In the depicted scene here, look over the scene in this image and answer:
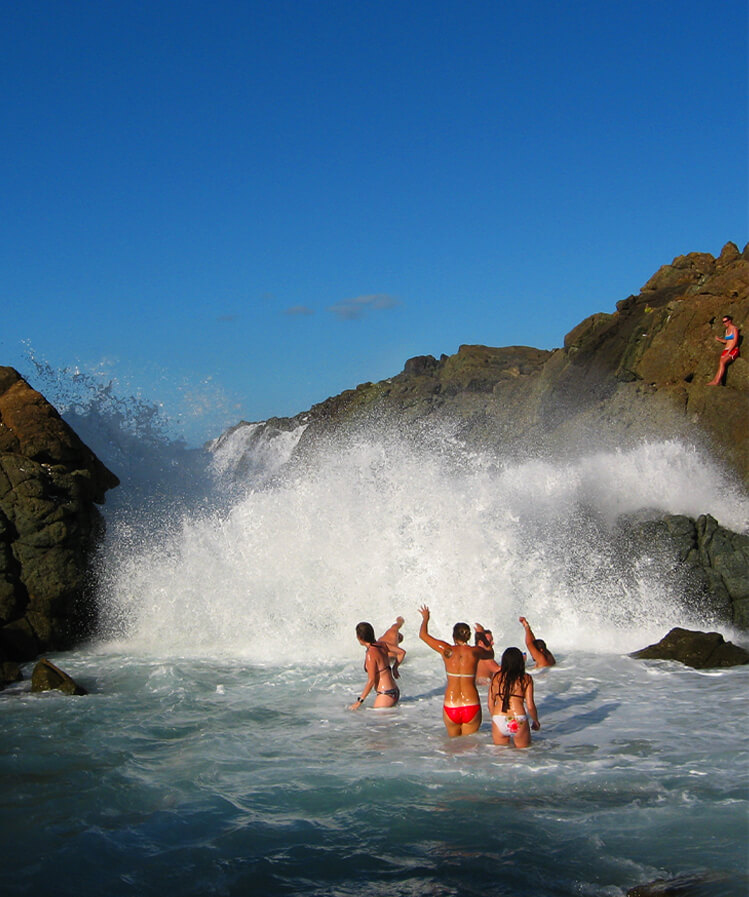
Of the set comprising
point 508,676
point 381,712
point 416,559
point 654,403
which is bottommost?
point 381,712

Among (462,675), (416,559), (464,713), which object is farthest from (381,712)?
(416,559)

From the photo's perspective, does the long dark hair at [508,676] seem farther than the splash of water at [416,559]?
No

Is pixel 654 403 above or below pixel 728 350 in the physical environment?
below

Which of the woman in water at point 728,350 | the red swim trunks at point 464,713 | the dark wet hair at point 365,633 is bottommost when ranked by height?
the red swim trunks at point 464,713

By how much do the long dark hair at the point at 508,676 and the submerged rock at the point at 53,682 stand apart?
5.15m

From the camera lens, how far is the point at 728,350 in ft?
51.1

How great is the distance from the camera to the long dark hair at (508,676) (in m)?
7.02

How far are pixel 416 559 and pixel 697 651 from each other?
4.91 m

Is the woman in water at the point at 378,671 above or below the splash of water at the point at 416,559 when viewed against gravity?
below

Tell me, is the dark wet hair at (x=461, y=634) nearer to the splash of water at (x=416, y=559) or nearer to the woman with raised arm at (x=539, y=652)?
the woman with raised arm at (x=539, y=652)

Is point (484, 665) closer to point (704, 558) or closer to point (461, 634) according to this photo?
point (461, 634)

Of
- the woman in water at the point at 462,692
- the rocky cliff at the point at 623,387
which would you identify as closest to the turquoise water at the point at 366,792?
the woman in water at the point at 462,692

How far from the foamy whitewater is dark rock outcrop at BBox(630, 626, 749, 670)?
429mm

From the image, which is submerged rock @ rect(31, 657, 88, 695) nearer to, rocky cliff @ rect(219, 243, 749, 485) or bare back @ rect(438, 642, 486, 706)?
bare back @ rect(438, 642, 486, 706)
